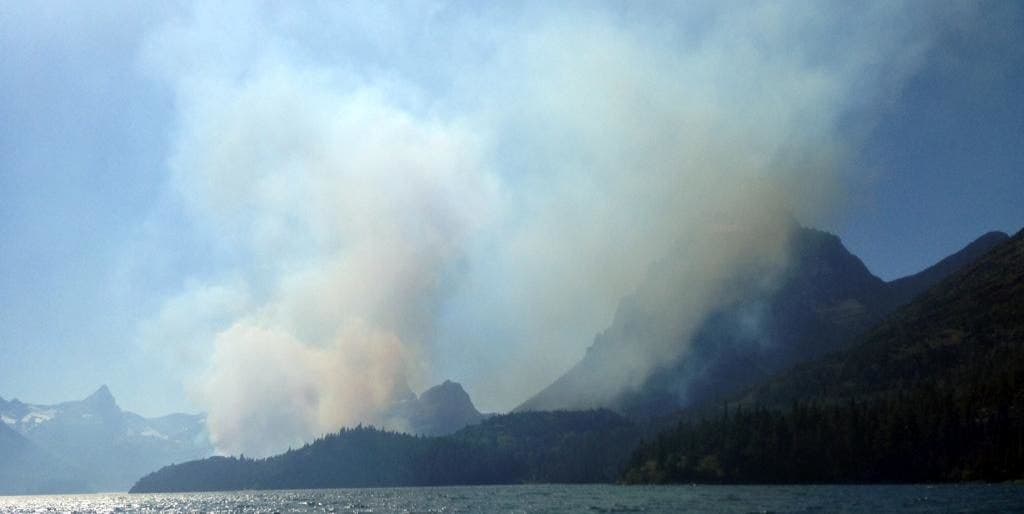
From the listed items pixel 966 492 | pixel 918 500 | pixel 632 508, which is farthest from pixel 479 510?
pixel 966 492

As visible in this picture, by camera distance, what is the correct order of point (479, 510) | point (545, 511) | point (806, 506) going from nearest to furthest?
point (806, 506) → point (545, 511) → point (479, 510)

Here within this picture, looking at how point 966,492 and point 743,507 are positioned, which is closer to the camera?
point 743,507

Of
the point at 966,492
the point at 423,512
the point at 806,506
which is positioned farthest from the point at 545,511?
the point at 966,492

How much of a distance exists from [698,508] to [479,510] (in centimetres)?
5372

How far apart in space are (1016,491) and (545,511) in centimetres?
10626

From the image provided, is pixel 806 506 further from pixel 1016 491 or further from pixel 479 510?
pixel 479 510

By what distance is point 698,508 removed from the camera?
173500mm

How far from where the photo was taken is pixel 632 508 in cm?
18450

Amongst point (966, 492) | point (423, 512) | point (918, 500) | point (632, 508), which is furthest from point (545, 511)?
point (966, 492)

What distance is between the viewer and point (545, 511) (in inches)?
7249

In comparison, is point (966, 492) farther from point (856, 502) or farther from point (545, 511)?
point (545, 511)

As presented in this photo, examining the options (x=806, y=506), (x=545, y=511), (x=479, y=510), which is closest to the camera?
(x=806, y=506)

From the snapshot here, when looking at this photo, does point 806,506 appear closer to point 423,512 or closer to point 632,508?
point 632,508

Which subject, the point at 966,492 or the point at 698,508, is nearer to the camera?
the point at 698,508
